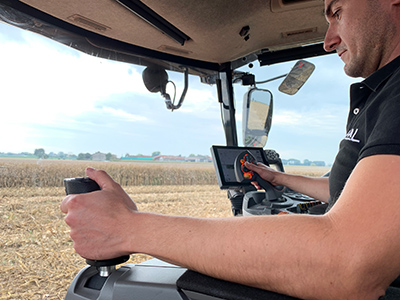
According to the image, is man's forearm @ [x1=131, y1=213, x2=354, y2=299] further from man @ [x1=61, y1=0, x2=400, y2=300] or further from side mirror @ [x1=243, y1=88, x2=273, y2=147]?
side mirror @ [x1=243, y1=88, x2=273, y2=147]

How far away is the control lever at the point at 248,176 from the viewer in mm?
1499

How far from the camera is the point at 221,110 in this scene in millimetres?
2328

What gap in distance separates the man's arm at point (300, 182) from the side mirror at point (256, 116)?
1.88 ft

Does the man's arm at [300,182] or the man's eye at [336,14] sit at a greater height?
the man's eye at [336,14]

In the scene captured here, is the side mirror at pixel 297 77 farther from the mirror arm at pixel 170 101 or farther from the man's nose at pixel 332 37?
the man's nose at pixel 332 37

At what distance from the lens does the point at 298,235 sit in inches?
17.6

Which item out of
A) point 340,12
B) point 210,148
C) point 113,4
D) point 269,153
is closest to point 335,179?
point 340,12

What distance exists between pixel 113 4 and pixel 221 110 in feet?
4.17

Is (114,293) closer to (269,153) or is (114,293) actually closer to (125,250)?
(125,250)

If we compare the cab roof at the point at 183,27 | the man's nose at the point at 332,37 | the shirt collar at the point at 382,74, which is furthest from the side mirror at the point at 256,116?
the shirt collar at the point at 382,74

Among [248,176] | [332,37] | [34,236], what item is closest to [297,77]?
[248,176]

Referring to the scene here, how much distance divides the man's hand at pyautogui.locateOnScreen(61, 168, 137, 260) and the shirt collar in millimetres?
669

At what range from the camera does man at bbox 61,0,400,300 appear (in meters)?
0.41

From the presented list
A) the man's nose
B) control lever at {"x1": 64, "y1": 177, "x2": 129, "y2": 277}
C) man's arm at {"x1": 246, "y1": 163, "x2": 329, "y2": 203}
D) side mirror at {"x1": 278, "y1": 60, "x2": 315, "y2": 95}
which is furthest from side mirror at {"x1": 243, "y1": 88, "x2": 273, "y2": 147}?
control lever at {"x1": 64, "y1": 177, "x2": 129, "y2": 277}
